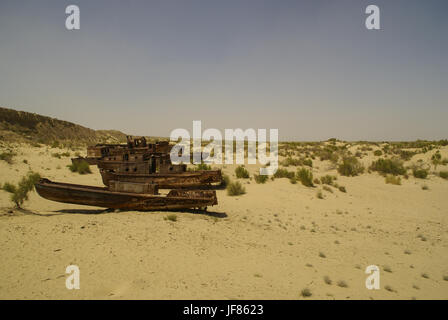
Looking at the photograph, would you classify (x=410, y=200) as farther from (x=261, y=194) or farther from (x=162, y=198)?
(x=162, y=198)

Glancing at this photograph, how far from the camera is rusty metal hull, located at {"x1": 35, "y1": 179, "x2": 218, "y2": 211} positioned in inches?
Result: 264

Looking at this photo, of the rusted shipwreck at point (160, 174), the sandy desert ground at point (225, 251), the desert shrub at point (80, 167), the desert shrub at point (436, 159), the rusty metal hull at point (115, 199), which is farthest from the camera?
the desert shrub at point (436, 159)

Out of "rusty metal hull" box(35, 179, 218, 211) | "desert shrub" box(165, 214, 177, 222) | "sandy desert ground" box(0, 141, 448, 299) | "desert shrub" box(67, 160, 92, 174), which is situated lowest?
"sandy desert ground" box(0, 141, 448, 299)

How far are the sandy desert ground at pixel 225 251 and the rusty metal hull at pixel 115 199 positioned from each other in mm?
312

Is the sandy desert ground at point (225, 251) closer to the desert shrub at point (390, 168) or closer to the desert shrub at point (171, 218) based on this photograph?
the desert shrub at point (171, 218)

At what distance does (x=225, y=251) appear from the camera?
4934 mm

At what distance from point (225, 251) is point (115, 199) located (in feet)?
12.8

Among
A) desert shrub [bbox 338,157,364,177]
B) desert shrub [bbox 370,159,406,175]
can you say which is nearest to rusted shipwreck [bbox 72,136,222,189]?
desert shrub [bbox 338,157,364,177]

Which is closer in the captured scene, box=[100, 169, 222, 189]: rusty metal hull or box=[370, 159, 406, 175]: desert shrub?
box=[100, 169, 222, 189]: rusty metal hull

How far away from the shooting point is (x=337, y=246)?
224 inches

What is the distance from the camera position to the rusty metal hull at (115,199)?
264 inches

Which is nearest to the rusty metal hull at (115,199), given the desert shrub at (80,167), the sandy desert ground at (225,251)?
the sandy desert ground at (225,251)

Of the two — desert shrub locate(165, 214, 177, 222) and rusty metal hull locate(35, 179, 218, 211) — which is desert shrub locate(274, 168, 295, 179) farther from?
desert shrub locate(165, 214, 177, 222)

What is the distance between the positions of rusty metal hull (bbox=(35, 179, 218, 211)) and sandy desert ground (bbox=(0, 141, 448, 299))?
1.02 feet
